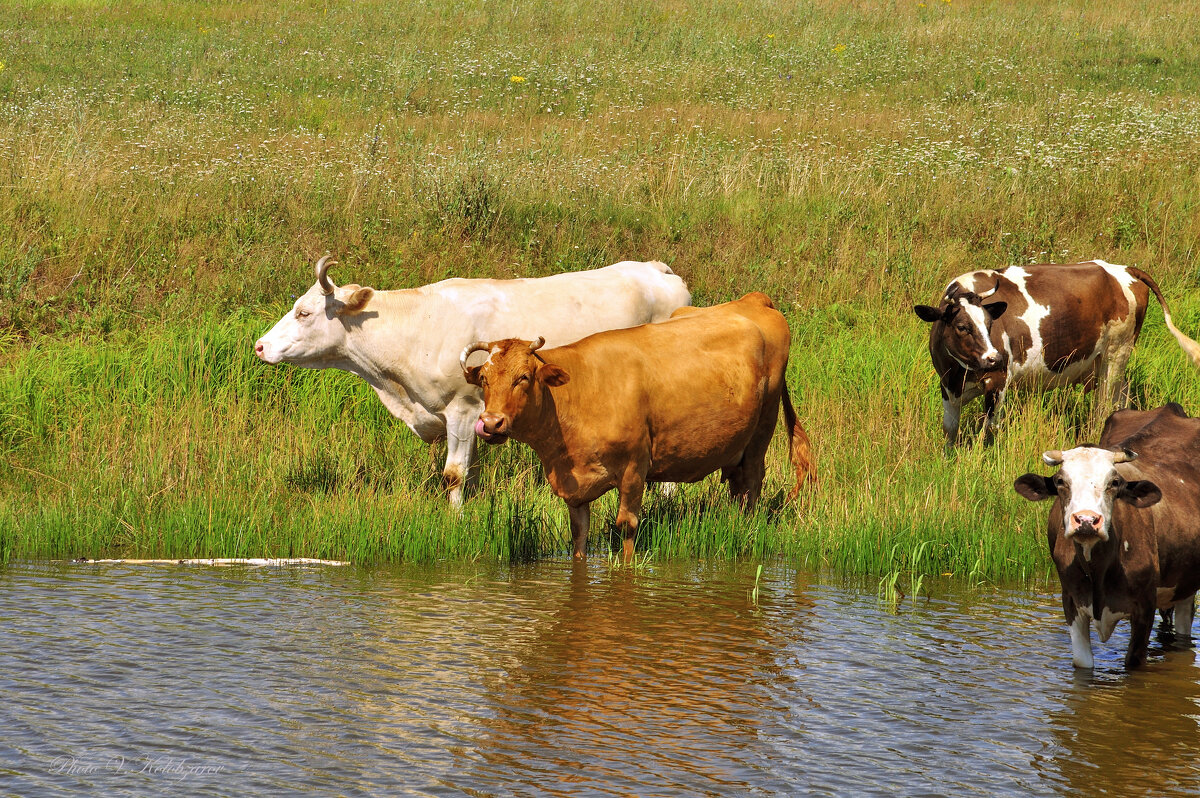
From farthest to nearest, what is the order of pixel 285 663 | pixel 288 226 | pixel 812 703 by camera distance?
pixel 288 226, pixel 285 663, pixel 812 703

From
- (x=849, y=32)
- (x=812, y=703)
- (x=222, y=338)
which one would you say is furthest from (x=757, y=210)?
(x=849, y=32)

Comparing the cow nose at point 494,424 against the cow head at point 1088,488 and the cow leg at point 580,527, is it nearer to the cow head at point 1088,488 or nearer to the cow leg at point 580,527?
the cow leg at point 580,527

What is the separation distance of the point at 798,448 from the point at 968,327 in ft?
6.35

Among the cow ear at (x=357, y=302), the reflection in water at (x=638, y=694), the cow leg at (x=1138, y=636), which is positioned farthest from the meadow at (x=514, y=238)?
the cow leg at (x=1138, y=636)

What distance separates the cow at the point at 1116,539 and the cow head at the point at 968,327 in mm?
3942

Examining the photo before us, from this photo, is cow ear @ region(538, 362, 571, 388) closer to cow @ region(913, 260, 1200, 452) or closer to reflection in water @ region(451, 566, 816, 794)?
reflection in water @ region(451, 566, 816, 794)

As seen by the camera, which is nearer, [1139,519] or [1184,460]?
[1139,519]

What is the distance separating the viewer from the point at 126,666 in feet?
19.4

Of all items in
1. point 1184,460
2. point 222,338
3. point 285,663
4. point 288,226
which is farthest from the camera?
point 288,226

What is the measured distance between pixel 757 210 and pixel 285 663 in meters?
10.3

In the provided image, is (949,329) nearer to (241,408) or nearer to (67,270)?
(241,408)

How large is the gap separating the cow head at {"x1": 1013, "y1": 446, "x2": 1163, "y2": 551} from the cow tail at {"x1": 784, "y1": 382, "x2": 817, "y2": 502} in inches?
142

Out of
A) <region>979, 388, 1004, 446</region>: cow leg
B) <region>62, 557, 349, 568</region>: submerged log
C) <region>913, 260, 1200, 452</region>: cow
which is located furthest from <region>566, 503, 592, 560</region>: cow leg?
<region>979, 388, 1004, 446</region>: cow leg

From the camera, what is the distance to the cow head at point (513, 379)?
25.6 ft
